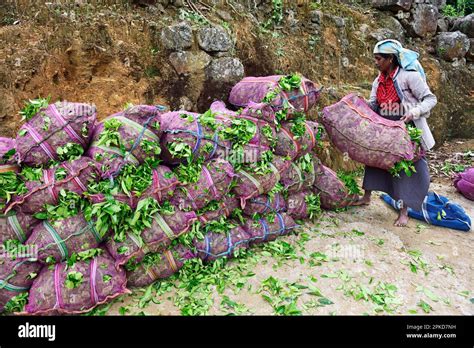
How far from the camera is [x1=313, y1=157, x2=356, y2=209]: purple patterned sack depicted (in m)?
3.78

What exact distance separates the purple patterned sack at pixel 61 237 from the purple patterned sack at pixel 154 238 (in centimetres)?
18

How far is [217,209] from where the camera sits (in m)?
2.85

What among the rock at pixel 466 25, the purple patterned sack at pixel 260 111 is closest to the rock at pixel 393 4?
the rock at pixel 466 25

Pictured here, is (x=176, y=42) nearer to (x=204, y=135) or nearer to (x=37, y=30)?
(x=37, y=30)

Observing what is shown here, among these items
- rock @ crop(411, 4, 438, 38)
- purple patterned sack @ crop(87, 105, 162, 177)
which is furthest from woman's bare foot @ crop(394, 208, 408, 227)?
rock @ crop(411, 4, 438, 38)

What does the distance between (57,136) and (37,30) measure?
1791 mm

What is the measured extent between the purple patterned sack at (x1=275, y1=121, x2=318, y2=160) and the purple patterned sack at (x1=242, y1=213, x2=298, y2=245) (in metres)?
0.56

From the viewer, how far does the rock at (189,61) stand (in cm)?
412

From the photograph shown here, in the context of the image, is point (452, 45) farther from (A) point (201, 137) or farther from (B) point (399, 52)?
(A) point (201, 137)

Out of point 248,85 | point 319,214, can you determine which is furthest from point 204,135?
point 319,214

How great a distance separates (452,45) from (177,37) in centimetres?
601

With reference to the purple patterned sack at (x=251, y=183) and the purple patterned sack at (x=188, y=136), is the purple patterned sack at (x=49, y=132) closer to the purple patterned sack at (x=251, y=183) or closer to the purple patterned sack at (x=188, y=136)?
the purple patterned sack at (x=188, y=136)

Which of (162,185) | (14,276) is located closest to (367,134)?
(162,185)

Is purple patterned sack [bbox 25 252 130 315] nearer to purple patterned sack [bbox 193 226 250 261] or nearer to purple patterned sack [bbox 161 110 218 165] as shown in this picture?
purple patterned sack [bbox 193 226 250 261]
